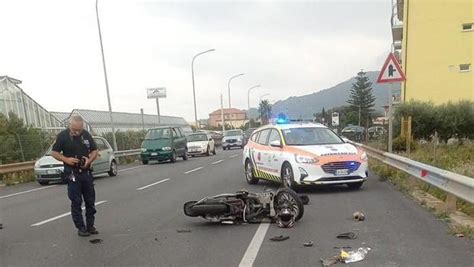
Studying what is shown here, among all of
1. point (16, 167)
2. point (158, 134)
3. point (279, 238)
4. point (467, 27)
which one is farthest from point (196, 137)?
point (279, 238)

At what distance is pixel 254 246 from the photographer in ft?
21.2

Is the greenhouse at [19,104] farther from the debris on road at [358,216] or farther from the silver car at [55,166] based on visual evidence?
the debris on road at [358,216]

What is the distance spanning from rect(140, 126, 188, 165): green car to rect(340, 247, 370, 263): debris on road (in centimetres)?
2164

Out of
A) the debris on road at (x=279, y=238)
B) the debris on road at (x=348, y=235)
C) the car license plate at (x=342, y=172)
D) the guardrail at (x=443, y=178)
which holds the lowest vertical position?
the debris on road at (x=348, y=235)

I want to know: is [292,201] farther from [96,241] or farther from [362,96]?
[362,96]

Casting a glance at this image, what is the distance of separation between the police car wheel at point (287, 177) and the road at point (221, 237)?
1.67 ft

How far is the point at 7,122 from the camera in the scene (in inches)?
1019

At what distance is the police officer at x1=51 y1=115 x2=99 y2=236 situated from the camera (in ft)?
24.9

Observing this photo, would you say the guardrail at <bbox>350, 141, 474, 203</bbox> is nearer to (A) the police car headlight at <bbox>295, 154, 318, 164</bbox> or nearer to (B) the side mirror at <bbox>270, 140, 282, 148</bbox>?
(A) the police car headlight at <bbox>295, 154, 318, 164</bbox>

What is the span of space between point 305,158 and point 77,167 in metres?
5.15

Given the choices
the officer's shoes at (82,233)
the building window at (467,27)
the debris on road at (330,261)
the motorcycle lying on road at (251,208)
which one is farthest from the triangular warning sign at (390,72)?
the building window at (467,27)

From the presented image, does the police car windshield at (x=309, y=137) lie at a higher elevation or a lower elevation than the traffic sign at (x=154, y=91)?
lower

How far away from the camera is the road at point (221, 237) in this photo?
589cm

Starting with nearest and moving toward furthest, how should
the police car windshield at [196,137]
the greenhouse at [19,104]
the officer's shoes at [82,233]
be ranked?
the officer's shoes at [82,233]
the police car windshield at [196,137]
the greenhouse at [19,104]
